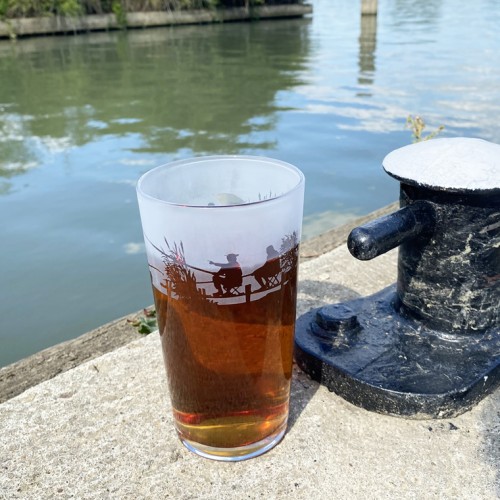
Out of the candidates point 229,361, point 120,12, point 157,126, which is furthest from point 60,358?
point 120,12

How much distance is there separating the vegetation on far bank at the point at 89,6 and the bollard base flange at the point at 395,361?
17.6 meters

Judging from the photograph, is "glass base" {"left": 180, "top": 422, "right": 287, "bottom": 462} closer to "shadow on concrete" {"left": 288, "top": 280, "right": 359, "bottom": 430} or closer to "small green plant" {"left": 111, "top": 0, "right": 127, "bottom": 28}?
"shadow on concrete" {"left": 288, "top": 280, "right": 359, "bottom": 430}

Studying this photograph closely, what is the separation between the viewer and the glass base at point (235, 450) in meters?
1.20

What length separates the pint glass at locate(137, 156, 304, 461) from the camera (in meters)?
0.99

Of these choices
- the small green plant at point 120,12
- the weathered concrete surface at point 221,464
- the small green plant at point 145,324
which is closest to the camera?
the weathered concrete surface at point 221,464

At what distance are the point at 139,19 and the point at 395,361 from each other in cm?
1920

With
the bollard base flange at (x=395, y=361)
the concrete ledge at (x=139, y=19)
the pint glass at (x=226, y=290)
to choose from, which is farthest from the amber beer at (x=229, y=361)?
the concrete ledge at (x=139, y=19)

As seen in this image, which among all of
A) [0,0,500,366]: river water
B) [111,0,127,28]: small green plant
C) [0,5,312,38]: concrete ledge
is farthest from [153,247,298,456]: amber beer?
Result: [111,0,127,28]: small green plant

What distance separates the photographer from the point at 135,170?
508 cm

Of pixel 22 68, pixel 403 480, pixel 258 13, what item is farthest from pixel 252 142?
pixel 258 13

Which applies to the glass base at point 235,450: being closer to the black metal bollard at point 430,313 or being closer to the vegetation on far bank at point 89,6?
the black metal bollard at point 430,313

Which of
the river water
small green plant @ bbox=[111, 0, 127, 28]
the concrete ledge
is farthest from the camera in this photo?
small green plant @ bbox=[111, 0, 127, 28]

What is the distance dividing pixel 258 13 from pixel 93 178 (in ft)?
62.6

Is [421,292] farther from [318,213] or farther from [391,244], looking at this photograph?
[318,213]
